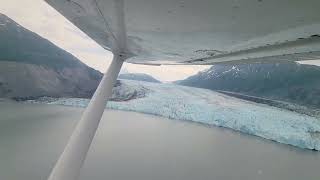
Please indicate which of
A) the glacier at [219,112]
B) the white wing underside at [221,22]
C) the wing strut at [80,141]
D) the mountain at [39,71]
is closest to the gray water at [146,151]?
the glacier at [219,112]

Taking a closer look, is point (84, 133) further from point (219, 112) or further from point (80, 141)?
point (219, 112)

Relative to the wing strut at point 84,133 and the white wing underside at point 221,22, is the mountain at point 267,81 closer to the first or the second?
the wing strut at point 84,133

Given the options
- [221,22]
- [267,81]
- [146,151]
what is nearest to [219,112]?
[146,151]

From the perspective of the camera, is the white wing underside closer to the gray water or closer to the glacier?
the gray water

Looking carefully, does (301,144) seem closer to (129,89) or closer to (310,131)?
(310,131)

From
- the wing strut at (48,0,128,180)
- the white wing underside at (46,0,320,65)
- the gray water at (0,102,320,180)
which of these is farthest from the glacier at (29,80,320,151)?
the white wing underside at (46,0,320,65)

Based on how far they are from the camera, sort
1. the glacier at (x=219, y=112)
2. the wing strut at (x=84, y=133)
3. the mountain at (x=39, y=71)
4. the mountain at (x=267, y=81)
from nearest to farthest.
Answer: the wing strut at (x=84, y=133)
the glacier at (x=219, y=112)
the mountain at (x=39, y=71)
the mountain at (x=267, y=81)

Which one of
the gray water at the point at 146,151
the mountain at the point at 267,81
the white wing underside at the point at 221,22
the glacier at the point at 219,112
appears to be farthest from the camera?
the mountain at the point at 267,81
